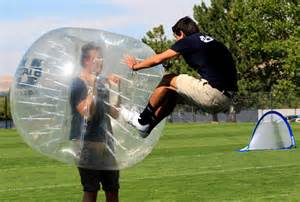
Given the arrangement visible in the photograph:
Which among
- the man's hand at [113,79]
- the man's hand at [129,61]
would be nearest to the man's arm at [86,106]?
the man's hand at [113,79]

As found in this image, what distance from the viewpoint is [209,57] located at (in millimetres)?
6840

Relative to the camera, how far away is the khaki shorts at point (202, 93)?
6.80 m

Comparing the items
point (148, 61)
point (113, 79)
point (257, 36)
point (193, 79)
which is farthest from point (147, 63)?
point (257, 36)

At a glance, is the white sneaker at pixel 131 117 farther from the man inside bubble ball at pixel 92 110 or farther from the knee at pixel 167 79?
the knee at pixel 167 79

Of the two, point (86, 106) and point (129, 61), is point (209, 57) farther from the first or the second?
point (86, 106)

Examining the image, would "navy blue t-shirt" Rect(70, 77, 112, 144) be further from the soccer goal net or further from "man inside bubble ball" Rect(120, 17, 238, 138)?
the soccer goal net

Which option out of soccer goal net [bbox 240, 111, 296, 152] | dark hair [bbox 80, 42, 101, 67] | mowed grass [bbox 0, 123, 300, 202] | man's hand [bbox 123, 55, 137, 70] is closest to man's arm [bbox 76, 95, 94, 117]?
dark hair [bbox 80, 42, 101, 67]

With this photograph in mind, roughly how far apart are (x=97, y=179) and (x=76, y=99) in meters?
1.15

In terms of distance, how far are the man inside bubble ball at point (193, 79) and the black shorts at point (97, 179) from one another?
744mm

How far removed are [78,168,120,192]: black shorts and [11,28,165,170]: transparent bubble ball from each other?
1.45ft

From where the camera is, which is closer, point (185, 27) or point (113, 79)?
point (113, 79)

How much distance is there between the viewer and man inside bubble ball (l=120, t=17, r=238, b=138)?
677 cm

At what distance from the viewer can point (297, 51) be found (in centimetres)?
5581

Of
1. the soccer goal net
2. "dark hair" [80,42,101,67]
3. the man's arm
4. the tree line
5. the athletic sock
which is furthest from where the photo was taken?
the tree line
